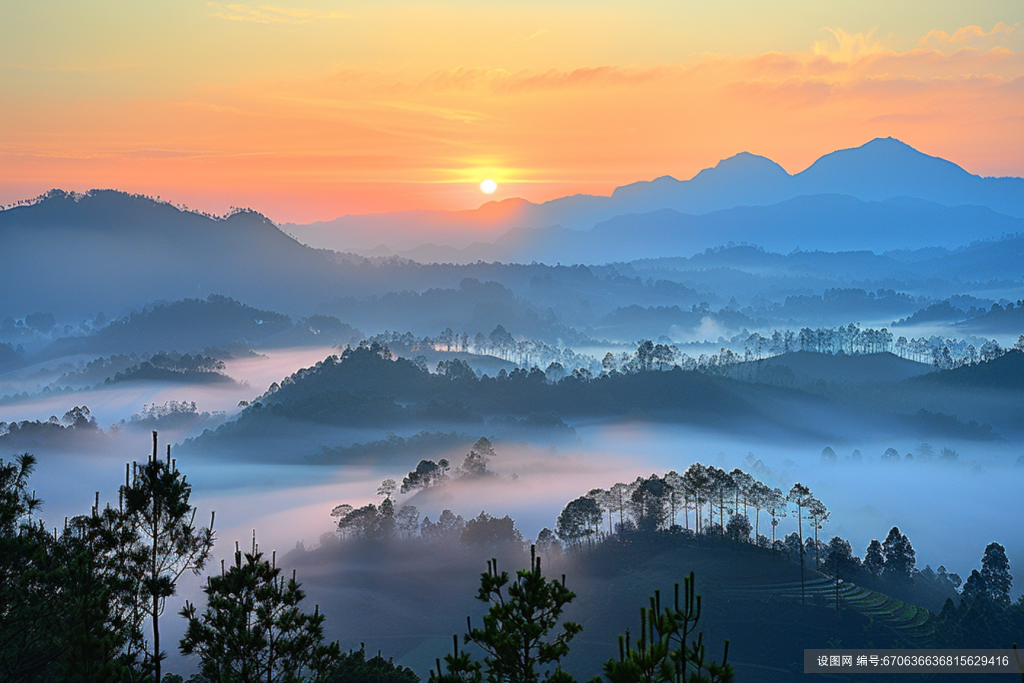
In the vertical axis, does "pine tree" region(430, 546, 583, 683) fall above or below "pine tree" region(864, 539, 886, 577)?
above

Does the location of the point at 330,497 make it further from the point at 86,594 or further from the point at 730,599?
the point at 86,594

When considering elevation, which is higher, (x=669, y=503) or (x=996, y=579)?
(x=669, y=503)

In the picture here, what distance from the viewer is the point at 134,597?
78.8ft

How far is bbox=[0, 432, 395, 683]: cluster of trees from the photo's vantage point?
22.3 m

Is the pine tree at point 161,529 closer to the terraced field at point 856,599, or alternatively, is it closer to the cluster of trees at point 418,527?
the terraced field at point 856,599

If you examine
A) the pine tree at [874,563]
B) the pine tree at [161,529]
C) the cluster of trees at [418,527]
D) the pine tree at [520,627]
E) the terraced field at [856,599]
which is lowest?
the terraced field at [856,599]

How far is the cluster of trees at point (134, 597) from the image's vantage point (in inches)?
878

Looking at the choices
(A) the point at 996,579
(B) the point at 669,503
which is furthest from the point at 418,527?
(A) the point at 996,579

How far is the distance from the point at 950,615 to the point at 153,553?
257 ft

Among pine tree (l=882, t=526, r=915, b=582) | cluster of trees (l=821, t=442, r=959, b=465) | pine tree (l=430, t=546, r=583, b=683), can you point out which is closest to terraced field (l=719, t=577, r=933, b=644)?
pine tree (l=882, t=526, r=915, b=582)

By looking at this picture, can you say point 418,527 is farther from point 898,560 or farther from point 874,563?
point 898,560

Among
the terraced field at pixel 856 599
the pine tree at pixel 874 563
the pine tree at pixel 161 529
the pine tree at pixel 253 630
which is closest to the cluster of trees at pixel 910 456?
the pine tree at pixel 874 563

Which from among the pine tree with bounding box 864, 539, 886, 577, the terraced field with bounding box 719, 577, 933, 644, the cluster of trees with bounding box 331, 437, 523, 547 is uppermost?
the cluster of trees with bounding box 331, 437, 523, 547

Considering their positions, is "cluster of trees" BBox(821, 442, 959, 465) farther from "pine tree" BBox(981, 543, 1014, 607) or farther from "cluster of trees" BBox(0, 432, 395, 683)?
"cluster of trees" BBox(0, 432, 395, 683)
